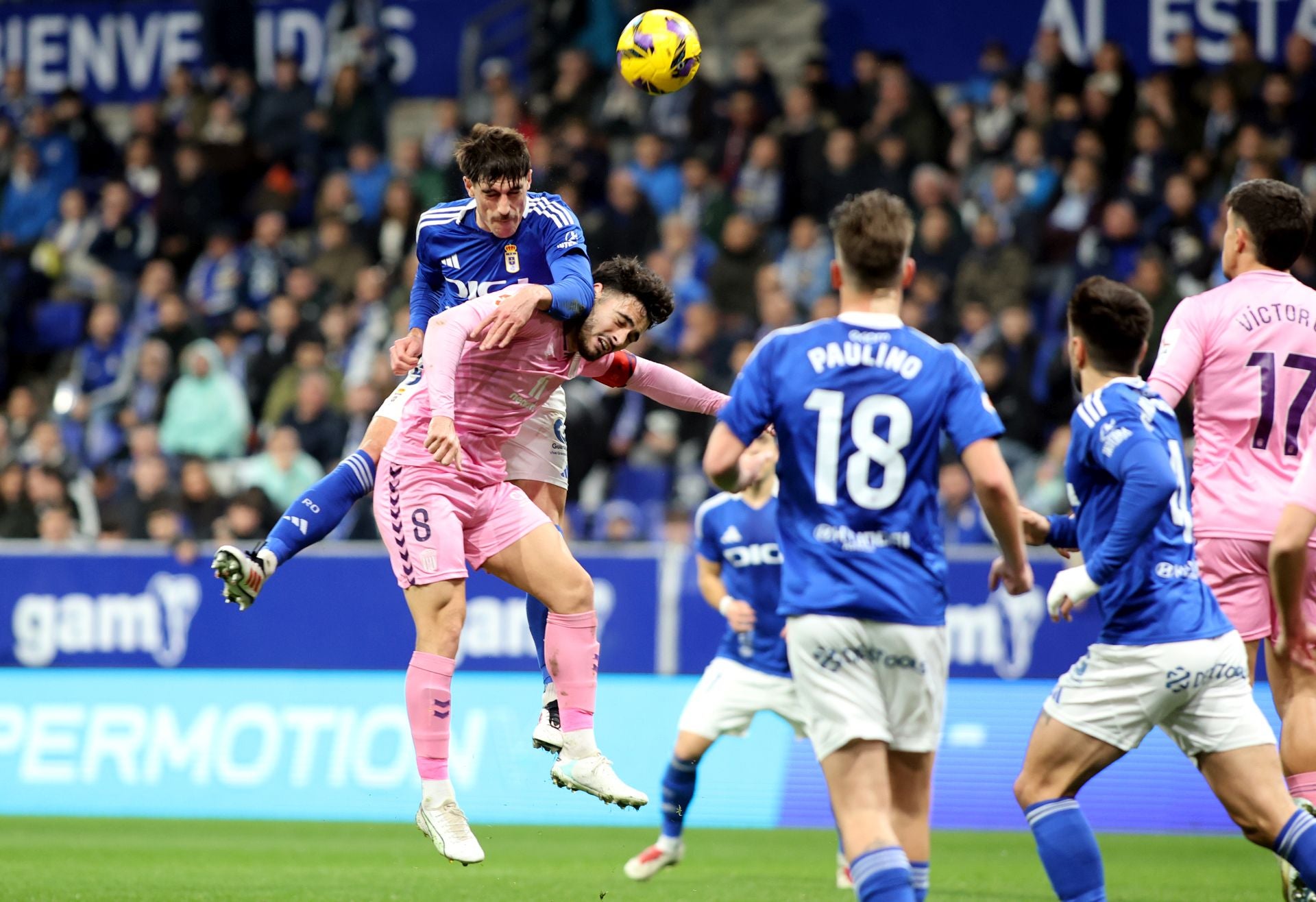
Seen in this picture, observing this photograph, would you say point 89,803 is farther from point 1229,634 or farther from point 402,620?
point 1229,634

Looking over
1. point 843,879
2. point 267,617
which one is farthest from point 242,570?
point 267,617

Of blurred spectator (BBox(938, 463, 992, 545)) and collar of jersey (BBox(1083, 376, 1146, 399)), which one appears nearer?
collar of jersey (BBox(1083, 376, 1146, 399))

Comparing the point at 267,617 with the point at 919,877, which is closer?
the point at 919,877

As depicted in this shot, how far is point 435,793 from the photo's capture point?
7.06 metres

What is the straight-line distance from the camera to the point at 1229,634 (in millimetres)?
5809

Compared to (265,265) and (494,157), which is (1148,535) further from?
(265,265)

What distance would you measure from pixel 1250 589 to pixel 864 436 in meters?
2.34

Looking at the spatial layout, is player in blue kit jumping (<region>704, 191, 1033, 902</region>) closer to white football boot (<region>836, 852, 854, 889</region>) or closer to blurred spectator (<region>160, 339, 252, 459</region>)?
white football boot (<region>836, 852, 854, 889</region>)

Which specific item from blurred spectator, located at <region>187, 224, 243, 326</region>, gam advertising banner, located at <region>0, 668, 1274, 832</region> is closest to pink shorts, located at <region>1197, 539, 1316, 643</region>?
gam advertising banner, located at <region>0, 668, 1274, 832</region>

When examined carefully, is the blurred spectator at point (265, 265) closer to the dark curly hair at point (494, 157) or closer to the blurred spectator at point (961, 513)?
the blurred spectator at point (961, 513)

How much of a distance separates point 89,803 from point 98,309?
6.85 meters

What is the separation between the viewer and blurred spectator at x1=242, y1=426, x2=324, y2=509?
595 inches

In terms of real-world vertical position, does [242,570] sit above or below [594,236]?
below

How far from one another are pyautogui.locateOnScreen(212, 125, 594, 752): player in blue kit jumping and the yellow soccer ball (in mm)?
1386
